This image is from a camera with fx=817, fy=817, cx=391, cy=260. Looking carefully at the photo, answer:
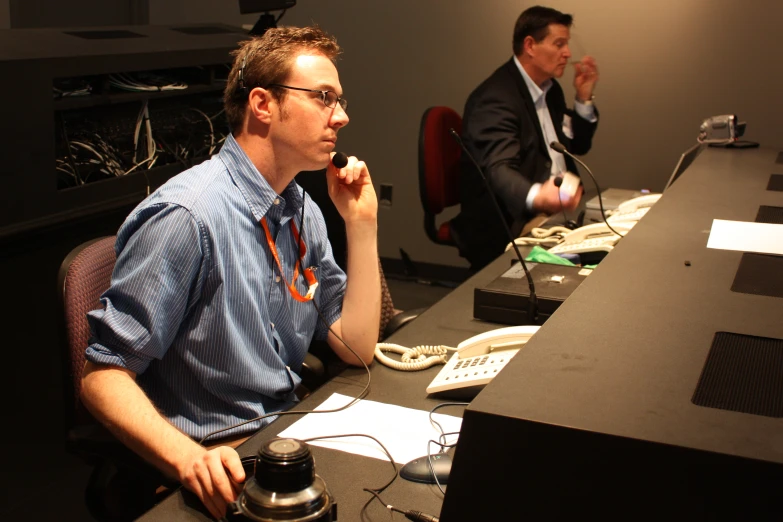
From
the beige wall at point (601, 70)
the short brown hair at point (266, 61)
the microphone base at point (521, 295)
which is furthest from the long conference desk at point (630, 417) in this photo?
the beige wall at point (601, 70)

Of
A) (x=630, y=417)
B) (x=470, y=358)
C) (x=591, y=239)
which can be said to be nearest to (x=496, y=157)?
(x=591, y=239)

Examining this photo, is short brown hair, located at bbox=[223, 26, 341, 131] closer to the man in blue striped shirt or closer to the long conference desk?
the man in blue striped shirt

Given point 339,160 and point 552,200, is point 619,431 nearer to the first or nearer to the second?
point 339,160

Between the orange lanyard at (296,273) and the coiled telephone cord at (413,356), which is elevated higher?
the orange lanyard at (296,273)

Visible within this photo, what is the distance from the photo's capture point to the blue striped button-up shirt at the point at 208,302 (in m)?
1.34

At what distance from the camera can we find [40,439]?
8.11 ft

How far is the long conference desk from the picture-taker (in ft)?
2.36

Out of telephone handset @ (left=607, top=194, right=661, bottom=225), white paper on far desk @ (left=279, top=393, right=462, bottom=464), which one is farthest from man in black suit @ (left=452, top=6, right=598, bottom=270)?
white paper on far desk @ (left=279, top=393, right=462, bottom=464)

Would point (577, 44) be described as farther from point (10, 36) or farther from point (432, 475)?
point (432, 475)

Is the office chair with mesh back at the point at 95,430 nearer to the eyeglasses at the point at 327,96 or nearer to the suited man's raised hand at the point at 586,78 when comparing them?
the eyeglasses at the point at 327,96

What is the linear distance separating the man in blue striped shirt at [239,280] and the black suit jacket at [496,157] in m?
1.54

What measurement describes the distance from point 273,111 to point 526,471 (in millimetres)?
1001

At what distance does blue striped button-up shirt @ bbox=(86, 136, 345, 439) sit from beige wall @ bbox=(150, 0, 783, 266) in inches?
121

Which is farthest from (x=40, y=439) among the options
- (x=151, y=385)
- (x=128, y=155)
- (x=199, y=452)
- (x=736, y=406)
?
(x=736, y=406)
